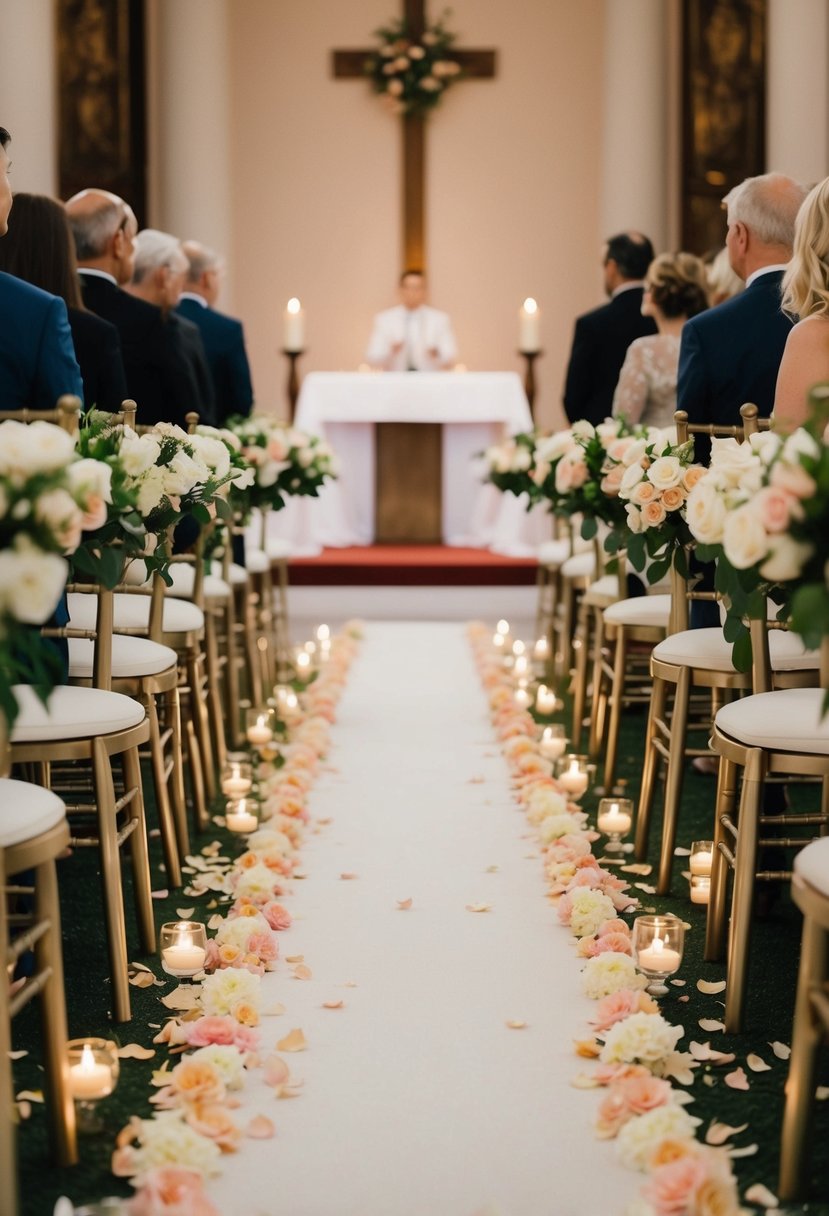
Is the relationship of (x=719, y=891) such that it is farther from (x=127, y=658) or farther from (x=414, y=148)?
(x=414, y=148)

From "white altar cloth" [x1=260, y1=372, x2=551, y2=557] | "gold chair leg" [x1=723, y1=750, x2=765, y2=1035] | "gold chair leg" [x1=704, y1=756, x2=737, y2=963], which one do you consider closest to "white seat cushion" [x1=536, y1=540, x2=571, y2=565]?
"white altar cloth" [x1=260, y1=372, x2=551, y2=557]

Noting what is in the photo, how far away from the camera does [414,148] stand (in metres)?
12.9

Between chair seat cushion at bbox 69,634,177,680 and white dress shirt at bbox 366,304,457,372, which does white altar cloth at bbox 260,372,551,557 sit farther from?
chair seat cushion at bbox 69,634,177,680

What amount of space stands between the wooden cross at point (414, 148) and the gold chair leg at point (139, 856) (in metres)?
9.83

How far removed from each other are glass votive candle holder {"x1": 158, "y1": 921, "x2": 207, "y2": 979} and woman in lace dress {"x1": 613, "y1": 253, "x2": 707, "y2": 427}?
3136mm

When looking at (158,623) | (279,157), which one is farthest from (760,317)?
(279,157)

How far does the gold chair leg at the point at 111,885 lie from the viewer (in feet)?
10.4

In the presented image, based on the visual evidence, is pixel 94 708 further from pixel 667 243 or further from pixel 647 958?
pixel 667 243

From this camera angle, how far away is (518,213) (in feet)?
42.8

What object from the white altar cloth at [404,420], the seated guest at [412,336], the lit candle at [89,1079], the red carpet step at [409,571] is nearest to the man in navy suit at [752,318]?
the lit candle at [89,1079]

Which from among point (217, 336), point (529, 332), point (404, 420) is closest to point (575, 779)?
point (217, 336)

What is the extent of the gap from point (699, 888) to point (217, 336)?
3571mm

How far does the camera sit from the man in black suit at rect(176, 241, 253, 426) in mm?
6582

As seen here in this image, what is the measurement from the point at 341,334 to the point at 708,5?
387 cm
